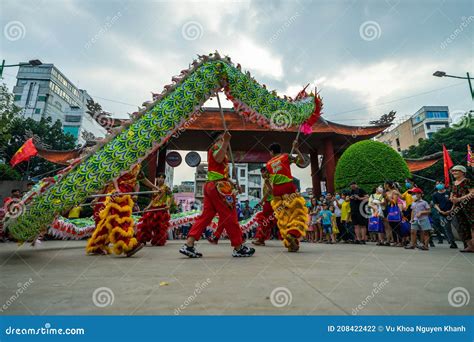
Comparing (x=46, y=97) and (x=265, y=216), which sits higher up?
(x=46, y=97)

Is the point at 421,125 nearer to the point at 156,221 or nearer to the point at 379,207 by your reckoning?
the point at 379,207

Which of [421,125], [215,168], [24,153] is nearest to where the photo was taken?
[215,168]

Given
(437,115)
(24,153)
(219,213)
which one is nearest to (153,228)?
(219,213)

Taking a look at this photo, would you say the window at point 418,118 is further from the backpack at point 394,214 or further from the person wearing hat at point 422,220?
the person wearing hat at point 422,220

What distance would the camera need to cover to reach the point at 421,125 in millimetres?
43188

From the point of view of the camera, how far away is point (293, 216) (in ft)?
16.4

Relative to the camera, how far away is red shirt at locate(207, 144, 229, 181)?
14.0ft

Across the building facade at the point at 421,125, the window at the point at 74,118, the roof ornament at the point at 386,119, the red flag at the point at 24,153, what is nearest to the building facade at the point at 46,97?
the window at the point at 74,118

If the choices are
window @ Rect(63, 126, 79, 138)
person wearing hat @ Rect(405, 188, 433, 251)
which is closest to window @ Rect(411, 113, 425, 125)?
person wearing hat @ Rect(405, 188, 433, 251)

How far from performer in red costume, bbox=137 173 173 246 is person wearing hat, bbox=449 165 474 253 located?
5835 millimetres

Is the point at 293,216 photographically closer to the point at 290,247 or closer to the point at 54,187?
the point at 290,247

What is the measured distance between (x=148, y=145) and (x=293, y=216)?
109 inches

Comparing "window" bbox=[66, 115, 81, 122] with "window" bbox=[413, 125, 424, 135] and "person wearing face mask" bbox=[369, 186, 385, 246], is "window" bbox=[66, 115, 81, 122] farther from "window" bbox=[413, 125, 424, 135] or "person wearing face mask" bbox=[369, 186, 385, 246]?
"window" bbox=[413, 125, 424, 135]

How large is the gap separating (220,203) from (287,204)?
1.49 m
